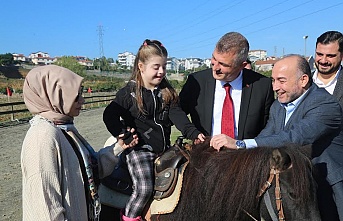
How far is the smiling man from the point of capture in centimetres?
389

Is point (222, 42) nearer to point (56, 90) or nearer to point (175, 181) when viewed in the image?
point (175, 181)

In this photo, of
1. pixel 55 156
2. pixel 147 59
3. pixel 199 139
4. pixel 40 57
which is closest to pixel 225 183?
pixel 199 139

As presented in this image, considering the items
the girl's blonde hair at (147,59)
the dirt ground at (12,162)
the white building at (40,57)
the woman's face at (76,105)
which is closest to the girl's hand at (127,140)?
the girl's blonde hair at (147,59)

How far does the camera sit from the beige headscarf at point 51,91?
6.37 ft

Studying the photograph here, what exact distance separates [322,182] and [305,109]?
638mm

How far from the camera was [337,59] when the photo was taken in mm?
3896

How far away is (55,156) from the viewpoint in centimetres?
190

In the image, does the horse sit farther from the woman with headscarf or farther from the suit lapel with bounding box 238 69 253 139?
the suit lapel with bounding box 238 69 253 139

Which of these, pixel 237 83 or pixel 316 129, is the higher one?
pixel 237 83

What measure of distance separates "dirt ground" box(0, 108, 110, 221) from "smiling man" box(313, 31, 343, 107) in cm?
524

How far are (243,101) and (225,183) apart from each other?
119 centimetres

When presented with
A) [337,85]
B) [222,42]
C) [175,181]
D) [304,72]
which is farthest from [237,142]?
[337,85]

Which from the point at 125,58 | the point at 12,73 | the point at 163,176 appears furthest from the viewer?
the point at 125,58

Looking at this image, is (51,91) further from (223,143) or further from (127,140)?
(223,143)
